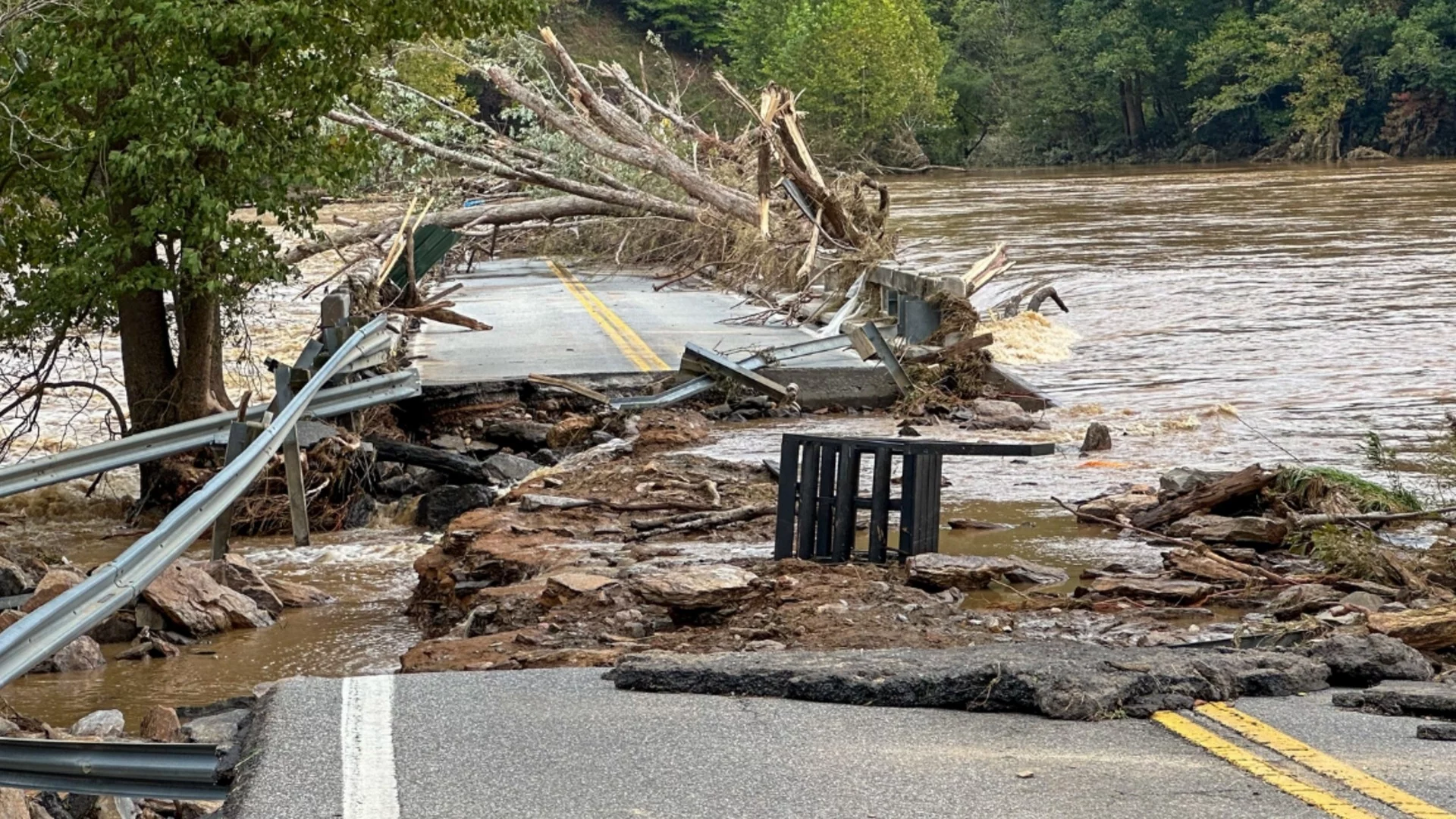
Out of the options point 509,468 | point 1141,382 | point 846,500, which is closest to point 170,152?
point 509,468

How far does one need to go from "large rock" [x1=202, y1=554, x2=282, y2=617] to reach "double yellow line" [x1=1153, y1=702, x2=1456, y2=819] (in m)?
5.68

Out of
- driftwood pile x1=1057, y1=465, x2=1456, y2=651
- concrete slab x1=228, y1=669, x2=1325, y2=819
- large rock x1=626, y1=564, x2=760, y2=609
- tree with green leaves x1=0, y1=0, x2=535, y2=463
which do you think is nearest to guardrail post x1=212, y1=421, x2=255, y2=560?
tree with green leaves x1=0, y1=0, x2=535, y2=463

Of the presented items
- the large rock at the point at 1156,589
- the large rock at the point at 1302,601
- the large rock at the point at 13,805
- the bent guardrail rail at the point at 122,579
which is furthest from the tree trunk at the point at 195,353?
the large rock at the point at 13,805

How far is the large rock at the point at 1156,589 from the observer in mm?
9008

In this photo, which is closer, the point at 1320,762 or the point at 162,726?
the point at 1320,762

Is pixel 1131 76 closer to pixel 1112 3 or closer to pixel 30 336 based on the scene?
pixel 1112 3

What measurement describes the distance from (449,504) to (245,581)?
2441 mm

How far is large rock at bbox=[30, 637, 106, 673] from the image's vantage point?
920 cm

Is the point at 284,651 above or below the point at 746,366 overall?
below

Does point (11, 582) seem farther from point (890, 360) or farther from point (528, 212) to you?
point (528, 212)

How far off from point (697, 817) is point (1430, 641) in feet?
12.0

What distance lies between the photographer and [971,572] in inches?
372

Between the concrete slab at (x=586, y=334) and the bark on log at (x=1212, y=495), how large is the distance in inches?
253

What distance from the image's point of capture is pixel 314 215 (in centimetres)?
1474
